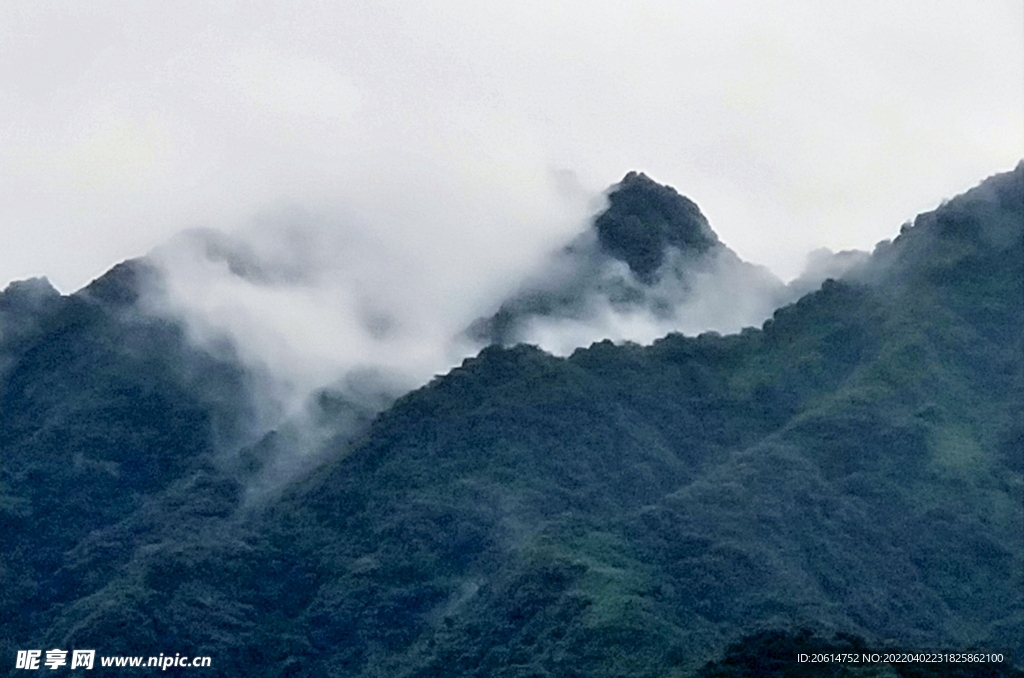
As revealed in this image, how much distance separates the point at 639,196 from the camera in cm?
17850

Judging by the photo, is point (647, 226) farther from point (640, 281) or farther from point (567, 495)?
point (567, 495)

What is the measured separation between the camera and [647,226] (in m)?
177

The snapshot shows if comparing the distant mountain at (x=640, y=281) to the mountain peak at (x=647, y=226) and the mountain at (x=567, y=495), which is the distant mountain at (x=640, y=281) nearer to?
the mountain peak at (x=647, y=226)

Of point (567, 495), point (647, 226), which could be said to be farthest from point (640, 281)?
point (567, 495)

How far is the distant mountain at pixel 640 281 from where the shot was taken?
168 m

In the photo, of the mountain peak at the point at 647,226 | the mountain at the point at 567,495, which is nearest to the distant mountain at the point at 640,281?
the mountain peak at the point at 647,226

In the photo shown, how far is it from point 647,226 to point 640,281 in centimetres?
534

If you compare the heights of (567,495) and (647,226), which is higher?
(647,226)

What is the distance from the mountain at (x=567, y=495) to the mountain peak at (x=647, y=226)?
19325 mm

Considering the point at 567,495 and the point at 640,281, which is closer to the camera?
the point at 567,495

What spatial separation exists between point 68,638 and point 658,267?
66.8 meters

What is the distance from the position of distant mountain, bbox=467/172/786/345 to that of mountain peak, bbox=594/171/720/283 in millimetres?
76

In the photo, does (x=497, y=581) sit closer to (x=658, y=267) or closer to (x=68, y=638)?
(x=68, y=638)

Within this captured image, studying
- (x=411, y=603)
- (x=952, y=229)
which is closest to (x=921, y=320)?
(x=952, y=229)
